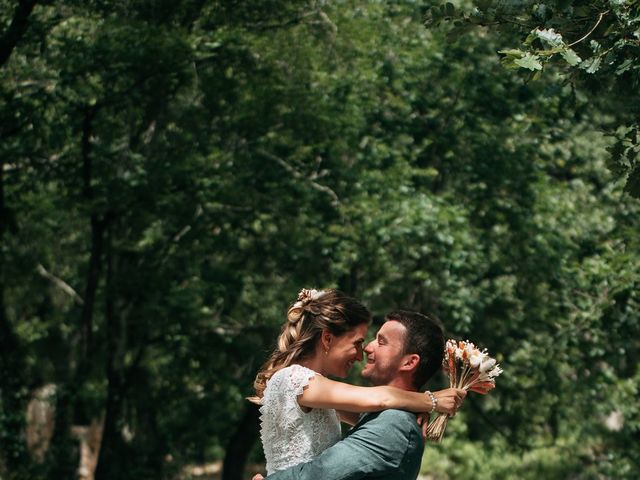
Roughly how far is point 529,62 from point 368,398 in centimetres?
177

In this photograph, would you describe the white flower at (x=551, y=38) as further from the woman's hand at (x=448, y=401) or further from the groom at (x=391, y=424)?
the woman's hand at (x=448, y=401)

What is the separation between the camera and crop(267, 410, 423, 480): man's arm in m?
3.92

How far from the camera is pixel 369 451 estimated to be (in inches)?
155

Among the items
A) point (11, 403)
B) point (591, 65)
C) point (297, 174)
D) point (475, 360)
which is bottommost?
point (11, 403)

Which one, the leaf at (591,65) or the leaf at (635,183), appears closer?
the leaf at (591,65)

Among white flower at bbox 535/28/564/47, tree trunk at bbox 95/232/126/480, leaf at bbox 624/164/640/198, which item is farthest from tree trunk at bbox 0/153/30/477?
white flower at bbox 535/28/564/47

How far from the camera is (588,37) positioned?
17.8 feet

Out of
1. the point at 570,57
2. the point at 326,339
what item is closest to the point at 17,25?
the point at 570,57

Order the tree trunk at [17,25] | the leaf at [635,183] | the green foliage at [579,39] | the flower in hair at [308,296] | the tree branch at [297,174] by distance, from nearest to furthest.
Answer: the flower in hair at [308,296]
the green foliage at [579,39]
the leaf at [635,183]
the tree trunk at [17,25]
the tree branch at [297,174]

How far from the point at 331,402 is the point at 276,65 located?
10.2 meters

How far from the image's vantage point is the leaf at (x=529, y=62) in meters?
4.81

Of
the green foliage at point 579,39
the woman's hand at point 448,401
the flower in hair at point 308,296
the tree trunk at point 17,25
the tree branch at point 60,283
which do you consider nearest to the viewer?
the woman's hand at point 448,401

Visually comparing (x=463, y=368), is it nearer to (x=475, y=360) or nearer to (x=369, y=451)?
(x=475, y=360)

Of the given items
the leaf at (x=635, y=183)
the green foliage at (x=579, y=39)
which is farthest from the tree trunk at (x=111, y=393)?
the leaf at (x=635, y=183)
